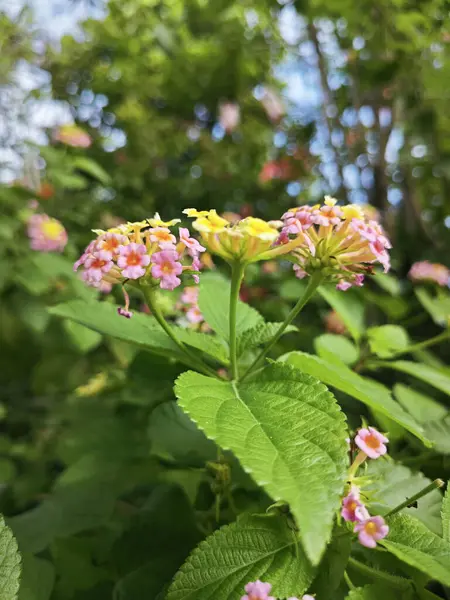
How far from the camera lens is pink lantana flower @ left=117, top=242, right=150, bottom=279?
0.40 metres

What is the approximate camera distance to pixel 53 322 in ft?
3.93

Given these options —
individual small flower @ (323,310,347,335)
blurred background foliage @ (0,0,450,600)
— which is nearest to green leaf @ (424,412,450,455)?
blurred background foliage @ (0,0,450,600)

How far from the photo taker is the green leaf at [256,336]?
1.55 ft

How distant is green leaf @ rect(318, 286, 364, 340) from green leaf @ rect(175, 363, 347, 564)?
27 centimetres

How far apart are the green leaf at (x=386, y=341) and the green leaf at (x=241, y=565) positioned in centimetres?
31

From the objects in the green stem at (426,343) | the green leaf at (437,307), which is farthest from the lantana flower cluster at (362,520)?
the green leaf at (437,307)

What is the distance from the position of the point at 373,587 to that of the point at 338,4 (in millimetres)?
1097

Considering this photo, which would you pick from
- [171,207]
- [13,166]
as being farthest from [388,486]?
[13,166]

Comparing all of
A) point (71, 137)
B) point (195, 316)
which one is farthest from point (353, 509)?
point (71, 137)

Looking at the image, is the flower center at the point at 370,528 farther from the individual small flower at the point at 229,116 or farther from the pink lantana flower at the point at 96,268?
the individual small flower at the point at 229,116

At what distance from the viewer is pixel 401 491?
0.46m

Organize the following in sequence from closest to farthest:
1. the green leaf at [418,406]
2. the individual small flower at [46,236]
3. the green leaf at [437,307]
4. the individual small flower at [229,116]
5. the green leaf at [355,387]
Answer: the green leaf at [355,387], the green leaf at [418,406], the green leaf at [437,307], the individual small flower at [46,236], the individual small flower at [229,116]

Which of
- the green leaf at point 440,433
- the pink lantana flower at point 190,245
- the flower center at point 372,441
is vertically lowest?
the green leaf at point 440,433

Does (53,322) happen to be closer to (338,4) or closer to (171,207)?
(171,207)
